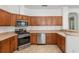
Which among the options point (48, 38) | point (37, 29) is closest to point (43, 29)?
point (37, 29)

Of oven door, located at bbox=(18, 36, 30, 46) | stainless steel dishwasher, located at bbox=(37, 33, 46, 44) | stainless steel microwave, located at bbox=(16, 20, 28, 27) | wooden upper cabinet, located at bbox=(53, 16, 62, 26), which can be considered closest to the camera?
oven door, located at bbox=(18, 36, 30, 46)

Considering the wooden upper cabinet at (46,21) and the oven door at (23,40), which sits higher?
the wooden upper cabinet at (46,21)

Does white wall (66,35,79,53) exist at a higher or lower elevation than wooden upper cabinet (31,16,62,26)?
lower

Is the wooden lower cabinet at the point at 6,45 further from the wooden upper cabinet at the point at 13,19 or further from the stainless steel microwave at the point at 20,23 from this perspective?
the stainless steel microwave at the point at 20,23

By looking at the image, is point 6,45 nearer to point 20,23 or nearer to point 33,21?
point 20,23

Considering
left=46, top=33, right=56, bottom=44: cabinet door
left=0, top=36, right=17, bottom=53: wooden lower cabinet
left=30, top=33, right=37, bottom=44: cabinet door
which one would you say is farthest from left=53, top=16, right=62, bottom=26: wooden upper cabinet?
left=0, top=36, right=17, bottom=53: wooden lower cabinet

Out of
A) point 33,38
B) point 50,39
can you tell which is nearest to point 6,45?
point 33,38

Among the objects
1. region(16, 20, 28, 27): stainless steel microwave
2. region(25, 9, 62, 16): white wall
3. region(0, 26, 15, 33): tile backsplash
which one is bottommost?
region(0, 26, 15, 33): tile backsplash

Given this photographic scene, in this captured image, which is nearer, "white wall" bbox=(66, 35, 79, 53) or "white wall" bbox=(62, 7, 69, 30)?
"white wall" bbox=(66, 35, 79, 53)

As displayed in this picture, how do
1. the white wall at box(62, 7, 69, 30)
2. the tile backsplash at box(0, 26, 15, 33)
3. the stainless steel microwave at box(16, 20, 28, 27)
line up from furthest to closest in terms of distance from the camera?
1. the white wall at box(62, 7, 69, 30)
2. the stainless steel microwave at box(16, 20, 28, 27)
3. the tile backsplash at box(0, 26, 15, 33)

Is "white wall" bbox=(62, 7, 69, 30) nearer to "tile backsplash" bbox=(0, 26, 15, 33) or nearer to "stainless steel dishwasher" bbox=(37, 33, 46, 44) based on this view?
"stainless steel dishwasher" bbox=(37, 33, 46, 44)

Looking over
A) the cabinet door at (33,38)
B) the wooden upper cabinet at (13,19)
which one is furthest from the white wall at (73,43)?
the cabinet door at (33,38)
